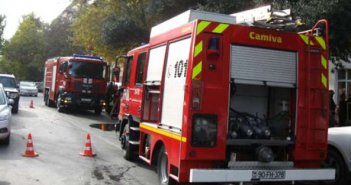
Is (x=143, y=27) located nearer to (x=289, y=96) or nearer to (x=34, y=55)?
(x=289, y=96)

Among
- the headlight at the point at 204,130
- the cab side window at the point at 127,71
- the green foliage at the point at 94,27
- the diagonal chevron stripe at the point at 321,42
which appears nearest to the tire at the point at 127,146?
the cab side window at the point at 127,71

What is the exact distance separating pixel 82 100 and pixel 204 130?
19007 millimetres

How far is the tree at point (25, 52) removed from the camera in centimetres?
8012

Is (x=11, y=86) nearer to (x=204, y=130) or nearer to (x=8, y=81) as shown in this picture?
(x=8, y=81)

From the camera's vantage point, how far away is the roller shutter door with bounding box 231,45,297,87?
7.52 metres

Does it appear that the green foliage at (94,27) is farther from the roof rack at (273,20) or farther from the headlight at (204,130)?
the headlight at (204,130)

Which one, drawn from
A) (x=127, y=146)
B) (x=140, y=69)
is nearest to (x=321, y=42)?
(x=140, y=69)

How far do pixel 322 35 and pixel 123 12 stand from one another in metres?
19.3

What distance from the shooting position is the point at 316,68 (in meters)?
7.97

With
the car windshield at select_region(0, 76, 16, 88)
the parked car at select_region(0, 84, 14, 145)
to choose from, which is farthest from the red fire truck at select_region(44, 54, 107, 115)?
the parked car at select_region(0, 84, 14, 145)

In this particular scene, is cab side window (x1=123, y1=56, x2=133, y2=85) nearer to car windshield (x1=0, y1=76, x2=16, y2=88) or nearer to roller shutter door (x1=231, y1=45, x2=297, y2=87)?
roller shutter door (x1=231, y1=45, x2=297, y2=87)

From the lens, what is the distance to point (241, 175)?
708 cm

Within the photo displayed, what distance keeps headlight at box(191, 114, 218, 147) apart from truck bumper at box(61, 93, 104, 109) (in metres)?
18.9

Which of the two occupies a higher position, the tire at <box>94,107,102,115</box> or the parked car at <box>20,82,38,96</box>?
the parked car at <box>20,82,38,96</box>
